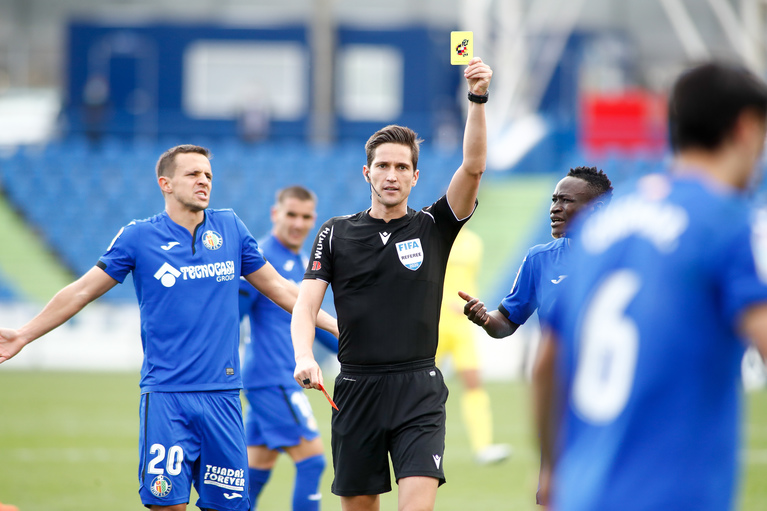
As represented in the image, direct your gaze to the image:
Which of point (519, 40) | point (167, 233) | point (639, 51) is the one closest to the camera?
point (167, 233)

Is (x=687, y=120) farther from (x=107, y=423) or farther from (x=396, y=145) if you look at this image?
(x=107, y=423)

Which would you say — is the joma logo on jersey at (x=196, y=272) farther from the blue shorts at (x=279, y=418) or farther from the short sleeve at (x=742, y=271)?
the short sleeve at (x=742, y=271)

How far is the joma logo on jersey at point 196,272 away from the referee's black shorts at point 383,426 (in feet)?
3.46

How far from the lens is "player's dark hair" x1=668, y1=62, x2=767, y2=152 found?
2.18 metres

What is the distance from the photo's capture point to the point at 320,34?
83.9 ft

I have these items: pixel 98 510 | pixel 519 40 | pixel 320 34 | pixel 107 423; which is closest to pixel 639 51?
pixel 519 40

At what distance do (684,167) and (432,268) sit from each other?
8.44 feet

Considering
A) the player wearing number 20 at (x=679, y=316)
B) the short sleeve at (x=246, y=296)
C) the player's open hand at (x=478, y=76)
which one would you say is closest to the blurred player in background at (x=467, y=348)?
the short sleeve at (x=246, y=296)

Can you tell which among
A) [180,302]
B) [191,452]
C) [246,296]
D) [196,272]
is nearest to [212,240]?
[196,272]

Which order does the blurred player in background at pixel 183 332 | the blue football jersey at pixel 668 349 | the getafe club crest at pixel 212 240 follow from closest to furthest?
1. the blue football jersey at pixel 668 349
2. the blurred player in background at pixel 183 332
3. the getafe club crest at pixel 212 240

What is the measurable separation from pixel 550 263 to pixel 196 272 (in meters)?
1.95

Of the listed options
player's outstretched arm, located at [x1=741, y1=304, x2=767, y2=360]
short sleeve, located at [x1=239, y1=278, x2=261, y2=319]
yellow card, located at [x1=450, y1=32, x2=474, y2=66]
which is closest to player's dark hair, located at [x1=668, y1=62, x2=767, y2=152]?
player's outstretched arm, located at [x1=741, y1=304, x2=767, y2=360]

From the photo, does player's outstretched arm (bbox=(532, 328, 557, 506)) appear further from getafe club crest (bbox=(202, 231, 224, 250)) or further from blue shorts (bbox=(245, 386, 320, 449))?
blue shorts (bbox=(245, 386, 320, 449))

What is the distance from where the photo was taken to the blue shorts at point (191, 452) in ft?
15.7
